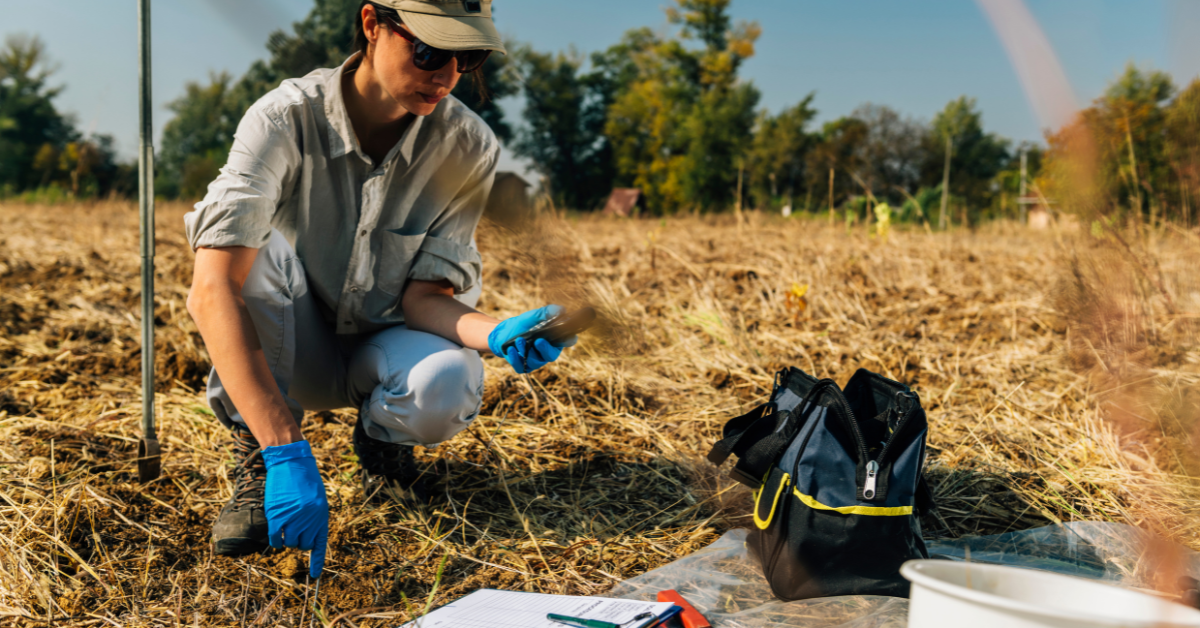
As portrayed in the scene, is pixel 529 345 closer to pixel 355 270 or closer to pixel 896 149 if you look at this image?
pixel 355 270

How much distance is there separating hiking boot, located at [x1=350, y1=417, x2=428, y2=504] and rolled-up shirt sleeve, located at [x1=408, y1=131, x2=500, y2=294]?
0.37 metres

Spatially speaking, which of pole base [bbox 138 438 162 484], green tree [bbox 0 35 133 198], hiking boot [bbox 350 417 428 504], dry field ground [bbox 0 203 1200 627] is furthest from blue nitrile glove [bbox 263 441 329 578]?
green tree [bbox 0 35 133 198]

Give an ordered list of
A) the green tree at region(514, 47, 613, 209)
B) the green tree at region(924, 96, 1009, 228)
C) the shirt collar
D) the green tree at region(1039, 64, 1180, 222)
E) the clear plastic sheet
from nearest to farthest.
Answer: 1. the green tree at region(1039, 64, 1180, 222)
2. the clear plastic sheet
3. the shirt collar
4. the green tree at region(514, 47, 613, 209)
5. the green tree at region(924, 96, 1009, 228)

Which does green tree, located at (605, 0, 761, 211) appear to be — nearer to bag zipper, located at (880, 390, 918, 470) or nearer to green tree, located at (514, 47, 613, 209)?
green tree, located at (514, 47, 613, 209)

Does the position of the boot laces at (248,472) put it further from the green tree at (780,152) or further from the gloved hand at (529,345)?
the green tree at (780,152)

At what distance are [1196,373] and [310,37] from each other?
2763 mm

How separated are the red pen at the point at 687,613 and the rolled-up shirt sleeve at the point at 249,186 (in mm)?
963

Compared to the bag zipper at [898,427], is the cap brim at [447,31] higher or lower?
higher

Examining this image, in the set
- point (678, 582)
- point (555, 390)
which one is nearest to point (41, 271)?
point (555, 390)

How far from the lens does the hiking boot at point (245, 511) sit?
1.32 meters

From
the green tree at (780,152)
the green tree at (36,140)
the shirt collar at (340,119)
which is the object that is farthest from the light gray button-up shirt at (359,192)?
the green tree at (780,152)

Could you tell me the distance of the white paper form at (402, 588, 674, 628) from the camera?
107cm

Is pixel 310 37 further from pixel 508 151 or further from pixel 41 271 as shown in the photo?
pixel 41 271

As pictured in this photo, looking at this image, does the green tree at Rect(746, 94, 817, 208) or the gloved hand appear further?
the green tree at Rect(746, 94, 817, 208)
